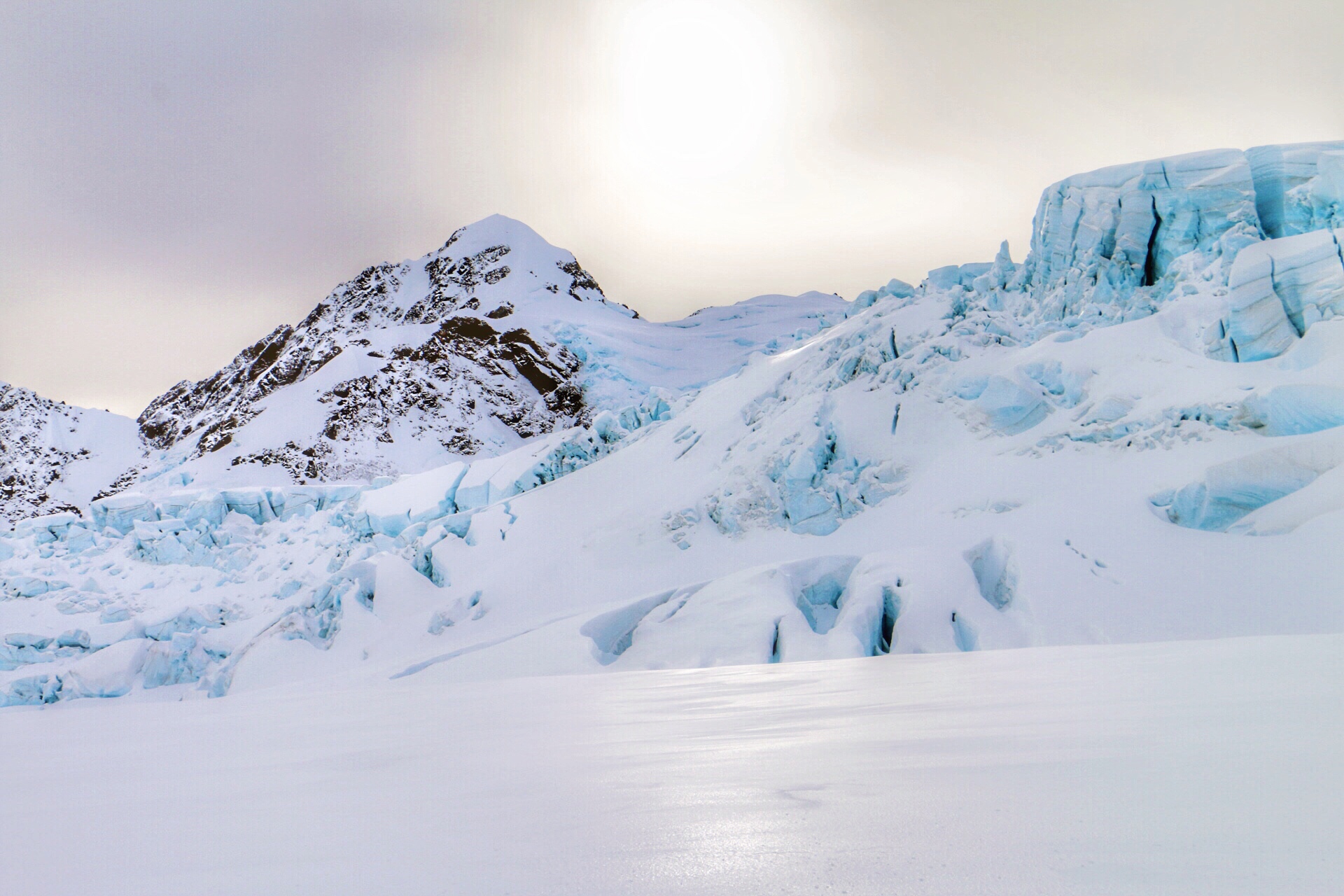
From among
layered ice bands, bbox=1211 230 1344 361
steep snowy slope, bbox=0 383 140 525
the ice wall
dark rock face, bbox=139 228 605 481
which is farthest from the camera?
steep snowy slope, bbox=0 383 140 525

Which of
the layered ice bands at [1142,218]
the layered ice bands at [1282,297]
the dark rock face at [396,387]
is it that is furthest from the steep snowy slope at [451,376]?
the layered ice bands at [1282,297]

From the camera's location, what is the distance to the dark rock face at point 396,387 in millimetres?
52125

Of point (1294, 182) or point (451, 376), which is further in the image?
point (451, 376)

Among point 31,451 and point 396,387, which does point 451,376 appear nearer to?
point 396,387

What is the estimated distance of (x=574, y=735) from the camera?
13.8 feet

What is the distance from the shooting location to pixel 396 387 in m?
57.6

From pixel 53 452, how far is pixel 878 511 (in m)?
81.1

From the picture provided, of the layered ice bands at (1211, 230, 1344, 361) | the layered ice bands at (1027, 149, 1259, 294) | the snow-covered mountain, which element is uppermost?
the layered ice bands at (1027, 149, 1259, 294)


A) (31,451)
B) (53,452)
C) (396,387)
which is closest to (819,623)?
(396,387)

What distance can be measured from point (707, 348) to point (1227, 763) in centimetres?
6288

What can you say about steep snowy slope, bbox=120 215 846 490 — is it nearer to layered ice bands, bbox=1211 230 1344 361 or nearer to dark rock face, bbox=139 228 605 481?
dark rock face, bbox=139 228 605 481

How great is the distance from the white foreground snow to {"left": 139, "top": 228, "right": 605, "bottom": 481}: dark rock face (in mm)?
48884

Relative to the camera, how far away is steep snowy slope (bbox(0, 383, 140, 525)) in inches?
2473

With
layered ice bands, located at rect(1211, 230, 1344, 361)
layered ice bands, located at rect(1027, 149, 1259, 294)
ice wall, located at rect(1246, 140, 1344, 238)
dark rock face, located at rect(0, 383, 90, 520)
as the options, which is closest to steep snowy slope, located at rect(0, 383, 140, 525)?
dark rock face, located at rect(0, 383, 90, 520)
